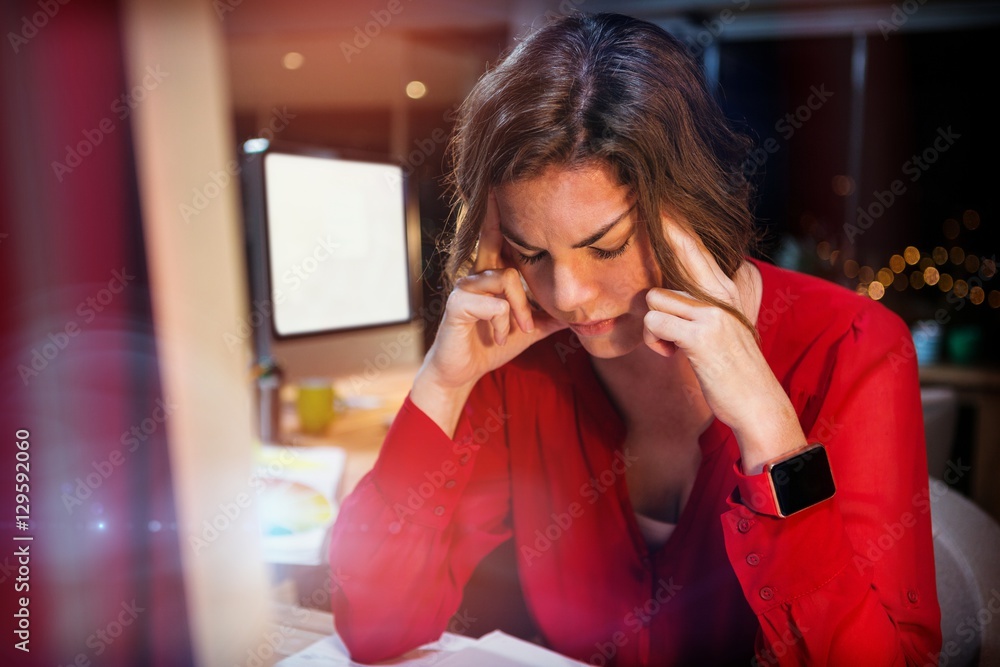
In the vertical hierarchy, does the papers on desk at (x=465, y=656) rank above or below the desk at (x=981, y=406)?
above

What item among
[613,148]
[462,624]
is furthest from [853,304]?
[462,624]

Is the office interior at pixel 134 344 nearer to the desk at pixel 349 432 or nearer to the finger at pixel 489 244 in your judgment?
the desk at pixel 349 432

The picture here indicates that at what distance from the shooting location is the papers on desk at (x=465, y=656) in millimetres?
763

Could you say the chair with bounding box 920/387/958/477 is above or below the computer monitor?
below

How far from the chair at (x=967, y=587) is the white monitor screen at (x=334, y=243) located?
1000 millimetres

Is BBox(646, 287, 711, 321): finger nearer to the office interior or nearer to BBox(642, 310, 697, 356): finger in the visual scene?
BBox(642, 310, 697, 356): finger

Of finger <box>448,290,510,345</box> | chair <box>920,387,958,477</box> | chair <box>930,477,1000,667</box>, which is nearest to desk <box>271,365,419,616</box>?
finger <box>448,290,510,345</box>

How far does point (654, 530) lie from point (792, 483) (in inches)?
12.5

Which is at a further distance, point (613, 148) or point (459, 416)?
point (459, 416)

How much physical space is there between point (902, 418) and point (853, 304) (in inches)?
6.1

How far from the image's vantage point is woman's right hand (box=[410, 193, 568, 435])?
92 cm

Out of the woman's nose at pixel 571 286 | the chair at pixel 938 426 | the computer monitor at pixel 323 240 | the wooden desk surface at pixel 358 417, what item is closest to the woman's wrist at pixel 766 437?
the woman's nose at pixel 571 286

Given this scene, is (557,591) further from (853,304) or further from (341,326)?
(341,326)

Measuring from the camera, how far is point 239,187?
140 cm
